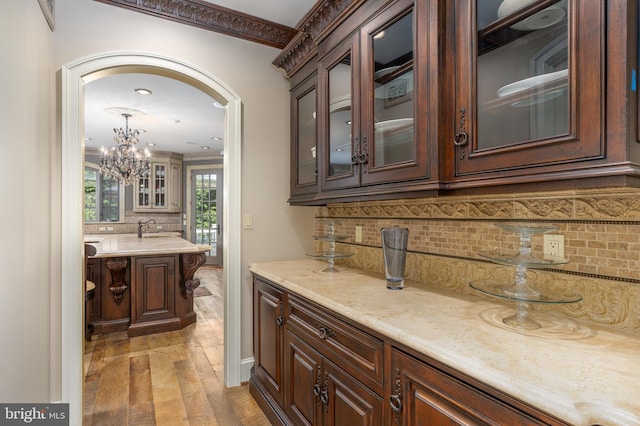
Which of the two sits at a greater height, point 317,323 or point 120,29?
point 120,29

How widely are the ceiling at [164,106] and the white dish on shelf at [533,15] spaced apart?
1470mm

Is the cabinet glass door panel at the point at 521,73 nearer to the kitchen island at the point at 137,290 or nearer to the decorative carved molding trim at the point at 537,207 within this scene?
the decorative carved molding trim at the point at 537,207

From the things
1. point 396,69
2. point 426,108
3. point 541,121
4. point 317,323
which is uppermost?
point 396,69

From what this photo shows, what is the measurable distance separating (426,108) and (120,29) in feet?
6.47

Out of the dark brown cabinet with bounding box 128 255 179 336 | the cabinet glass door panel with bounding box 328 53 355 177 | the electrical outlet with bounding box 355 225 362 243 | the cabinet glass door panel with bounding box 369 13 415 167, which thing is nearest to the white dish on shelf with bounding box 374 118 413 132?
the cabinet glass door panel with bounding box 369 13 415 167

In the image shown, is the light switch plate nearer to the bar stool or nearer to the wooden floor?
the wooden floor

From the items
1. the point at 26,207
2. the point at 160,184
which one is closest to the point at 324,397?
the point at 26,207

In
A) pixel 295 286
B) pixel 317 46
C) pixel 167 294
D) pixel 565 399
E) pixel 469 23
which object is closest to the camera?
pixel 565 399

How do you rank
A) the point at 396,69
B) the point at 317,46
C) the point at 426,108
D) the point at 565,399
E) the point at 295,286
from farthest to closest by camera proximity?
the point at 317,46 < the point at 295,286 < the point at 396,69 < the point at 426,108 < the point at 565,399

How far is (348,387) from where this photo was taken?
4.13 feet

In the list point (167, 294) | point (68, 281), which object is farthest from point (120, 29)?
point (167, 294)

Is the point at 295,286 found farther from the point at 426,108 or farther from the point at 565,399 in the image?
the point at 565,399

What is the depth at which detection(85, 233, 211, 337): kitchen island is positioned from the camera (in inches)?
134

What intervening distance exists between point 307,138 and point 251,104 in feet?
1.80
